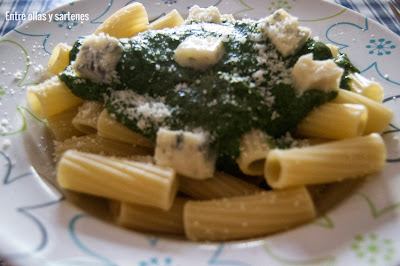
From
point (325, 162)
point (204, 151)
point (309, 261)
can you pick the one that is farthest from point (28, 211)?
point (325, 162)

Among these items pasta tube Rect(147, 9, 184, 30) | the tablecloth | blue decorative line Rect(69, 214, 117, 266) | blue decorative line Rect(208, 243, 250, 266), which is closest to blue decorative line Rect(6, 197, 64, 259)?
blue decorative line Rect(69, 214, 117, 266)

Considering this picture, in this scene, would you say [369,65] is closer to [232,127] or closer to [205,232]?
[232,127]

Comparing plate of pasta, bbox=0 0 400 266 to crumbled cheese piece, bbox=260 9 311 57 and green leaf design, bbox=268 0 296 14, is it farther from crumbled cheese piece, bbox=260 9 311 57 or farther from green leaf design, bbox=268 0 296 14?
green leaf design, bbox=268 0 296 14

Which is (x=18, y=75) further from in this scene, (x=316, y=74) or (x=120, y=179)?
(x=316, y=74)

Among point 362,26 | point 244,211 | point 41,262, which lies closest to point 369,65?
point 362,26

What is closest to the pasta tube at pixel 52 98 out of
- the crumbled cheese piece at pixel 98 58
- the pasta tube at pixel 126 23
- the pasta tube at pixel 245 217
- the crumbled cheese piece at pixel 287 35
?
the crumbled cheese piece at pixel 98 58
